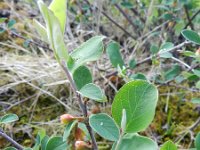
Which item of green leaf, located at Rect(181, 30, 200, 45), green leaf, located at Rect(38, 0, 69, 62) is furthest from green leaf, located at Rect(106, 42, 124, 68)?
green leaf, located at Rect(38, 0, 69, 62)

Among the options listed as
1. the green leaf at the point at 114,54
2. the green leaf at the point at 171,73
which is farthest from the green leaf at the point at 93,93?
the green leaf at the point at 171,73

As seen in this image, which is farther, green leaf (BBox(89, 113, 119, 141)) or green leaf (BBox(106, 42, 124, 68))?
green leaf (BBox(106, 42, 124, 68))

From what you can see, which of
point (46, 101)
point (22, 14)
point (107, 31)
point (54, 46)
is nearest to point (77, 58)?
point (54, 46)

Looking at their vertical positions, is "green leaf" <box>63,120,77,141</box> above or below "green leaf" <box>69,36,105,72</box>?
below

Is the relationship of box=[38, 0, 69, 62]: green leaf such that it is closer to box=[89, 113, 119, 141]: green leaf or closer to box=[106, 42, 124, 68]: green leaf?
box=[89, 113, 119, 141]: green leaf

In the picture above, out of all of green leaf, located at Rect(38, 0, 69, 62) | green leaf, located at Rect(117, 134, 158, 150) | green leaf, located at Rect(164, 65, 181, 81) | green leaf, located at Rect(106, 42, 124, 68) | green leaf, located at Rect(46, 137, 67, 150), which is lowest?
green leaf, located at Rect(164, 65, 181, 81)

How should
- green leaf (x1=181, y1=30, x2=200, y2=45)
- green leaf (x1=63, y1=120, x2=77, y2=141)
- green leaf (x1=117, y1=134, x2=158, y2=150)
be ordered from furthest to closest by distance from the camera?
green leaf (x1=181, y1=30, x2=200, y2=45), green leaf (x1=63, y1=120, x2=77, y2=141), green leaf (x1=117, y1=134, x2=158, y2=150)
